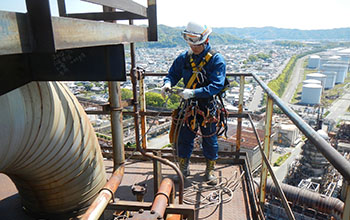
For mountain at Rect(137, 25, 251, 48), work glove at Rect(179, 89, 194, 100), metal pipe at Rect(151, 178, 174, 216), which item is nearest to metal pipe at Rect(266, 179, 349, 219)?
work glove at Rect(179, 89, 194, 100)

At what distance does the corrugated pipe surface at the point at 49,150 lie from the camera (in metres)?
1.80

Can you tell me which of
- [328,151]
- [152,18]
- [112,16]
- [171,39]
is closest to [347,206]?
[328,151]

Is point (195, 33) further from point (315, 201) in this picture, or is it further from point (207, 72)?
point (315, 201)

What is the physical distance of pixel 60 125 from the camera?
2.12 metres

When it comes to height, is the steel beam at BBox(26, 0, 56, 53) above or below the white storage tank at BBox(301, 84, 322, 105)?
above

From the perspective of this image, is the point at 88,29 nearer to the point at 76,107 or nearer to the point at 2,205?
the point at 76,107

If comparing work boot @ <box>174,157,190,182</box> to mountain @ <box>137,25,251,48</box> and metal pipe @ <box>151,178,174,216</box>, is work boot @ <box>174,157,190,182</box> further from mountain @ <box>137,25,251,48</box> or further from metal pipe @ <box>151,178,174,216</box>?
mountain @ <box>137,25,251,48</box>

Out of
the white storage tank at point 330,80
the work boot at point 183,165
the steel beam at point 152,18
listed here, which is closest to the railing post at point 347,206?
the steel beam at point 152,18

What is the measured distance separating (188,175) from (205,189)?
39cm

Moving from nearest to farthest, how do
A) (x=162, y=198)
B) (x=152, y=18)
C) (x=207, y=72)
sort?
1. (x=162, y=198)
2. (x=152, y=18)
3. (x=207, y=72)

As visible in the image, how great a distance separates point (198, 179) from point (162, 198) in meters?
1.47

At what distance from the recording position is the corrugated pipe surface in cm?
180

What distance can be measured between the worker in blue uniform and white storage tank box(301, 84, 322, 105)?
54.0 metres

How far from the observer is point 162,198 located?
87.4 inches
